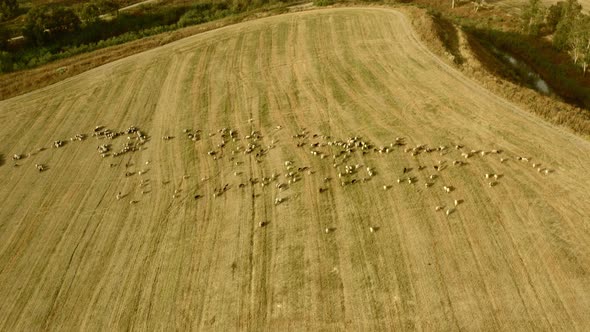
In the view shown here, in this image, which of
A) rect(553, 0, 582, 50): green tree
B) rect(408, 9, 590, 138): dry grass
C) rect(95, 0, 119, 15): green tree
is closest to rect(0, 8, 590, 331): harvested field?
rect(408, 9, 590, 138): dry grass

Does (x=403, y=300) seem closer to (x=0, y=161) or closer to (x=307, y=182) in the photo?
(x=307, y=182)

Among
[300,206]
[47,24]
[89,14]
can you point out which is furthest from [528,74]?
[47,24]

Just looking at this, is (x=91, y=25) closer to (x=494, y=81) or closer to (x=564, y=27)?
(x=494, y=81)

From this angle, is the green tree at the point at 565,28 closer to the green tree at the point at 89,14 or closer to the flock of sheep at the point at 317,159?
the flock of sheep at the point at 317,159

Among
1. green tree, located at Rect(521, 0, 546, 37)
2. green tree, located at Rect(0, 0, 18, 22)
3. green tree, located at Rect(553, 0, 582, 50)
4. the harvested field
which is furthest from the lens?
green tree, located at Rect(0, 0, 18, 22)

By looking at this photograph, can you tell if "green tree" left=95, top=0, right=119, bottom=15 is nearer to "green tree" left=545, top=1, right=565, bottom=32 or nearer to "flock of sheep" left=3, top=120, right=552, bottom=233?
"flock of sheep" left=3, top=120, right=552, bottom=233
